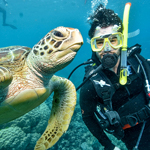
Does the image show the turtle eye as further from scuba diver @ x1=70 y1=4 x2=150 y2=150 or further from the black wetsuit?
the black wetsuit

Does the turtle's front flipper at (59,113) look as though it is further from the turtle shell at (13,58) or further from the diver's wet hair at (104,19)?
the diver's wet hair at (104,19)

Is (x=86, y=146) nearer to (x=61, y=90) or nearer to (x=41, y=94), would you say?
(x=61, y=90)

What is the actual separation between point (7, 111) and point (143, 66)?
2.09m

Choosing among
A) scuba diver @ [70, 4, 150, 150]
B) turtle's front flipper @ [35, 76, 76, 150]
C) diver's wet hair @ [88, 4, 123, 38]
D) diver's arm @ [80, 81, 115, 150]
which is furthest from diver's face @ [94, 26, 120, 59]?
turtle's front flipper @ [35, 76, 76, 150]

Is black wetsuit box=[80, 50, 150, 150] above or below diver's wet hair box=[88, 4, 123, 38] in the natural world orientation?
below

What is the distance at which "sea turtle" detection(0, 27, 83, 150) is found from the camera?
1.28 meters

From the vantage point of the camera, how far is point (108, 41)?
196 centimetres

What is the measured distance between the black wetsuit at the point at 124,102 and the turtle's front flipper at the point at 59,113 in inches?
9.6

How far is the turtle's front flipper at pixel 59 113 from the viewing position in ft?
6.41

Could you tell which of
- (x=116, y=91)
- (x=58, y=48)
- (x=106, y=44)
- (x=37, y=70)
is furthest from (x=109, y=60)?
(x=37, y=70)

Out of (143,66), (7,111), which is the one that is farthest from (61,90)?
(143,66)

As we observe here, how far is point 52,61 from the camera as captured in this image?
1.36 meters

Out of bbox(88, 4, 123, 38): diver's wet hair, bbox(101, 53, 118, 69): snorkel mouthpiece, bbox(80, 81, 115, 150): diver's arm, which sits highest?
bbox(88, 4, 123, 38): diver's wet hair

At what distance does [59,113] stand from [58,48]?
1.28m
